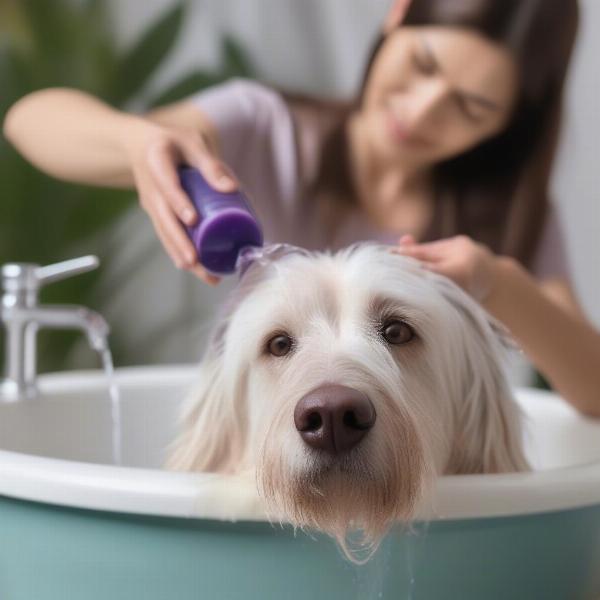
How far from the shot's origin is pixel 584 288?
2.05m

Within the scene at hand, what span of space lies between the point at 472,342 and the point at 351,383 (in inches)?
11.3

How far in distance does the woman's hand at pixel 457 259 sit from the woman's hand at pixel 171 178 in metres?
0.19

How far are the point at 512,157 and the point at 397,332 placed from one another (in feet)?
3.41

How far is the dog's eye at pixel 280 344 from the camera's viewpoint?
0.83 meters

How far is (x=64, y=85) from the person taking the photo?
2072 mm

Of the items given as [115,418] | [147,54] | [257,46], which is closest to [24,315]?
[115,418]

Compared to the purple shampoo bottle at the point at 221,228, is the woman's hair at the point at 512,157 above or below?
below

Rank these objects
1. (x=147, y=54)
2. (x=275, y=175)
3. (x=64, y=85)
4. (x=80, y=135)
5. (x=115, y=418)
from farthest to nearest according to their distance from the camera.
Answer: (x=147, y=54)
(x=64, y=85)
(x=275, y=175)
(x=115, y=418)
(x=80, y=135)

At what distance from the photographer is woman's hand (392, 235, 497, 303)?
2.86 feet

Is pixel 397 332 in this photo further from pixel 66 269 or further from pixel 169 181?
pixel 66 269

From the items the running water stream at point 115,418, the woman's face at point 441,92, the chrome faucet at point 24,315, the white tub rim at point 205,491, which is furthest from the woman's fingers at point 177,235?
the woman's face at point 441,92

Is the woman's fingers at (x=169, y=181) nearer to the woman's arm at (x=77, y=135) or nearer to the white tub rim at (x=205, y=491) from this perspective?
the woman's arm at (x=77, y=135)

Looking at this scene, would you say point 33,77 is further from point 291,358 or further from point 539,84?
point 291,358

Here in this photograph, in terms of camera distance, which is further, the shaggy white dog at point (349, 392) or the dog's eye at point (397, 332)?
the dog's eye at point (397, 332)
